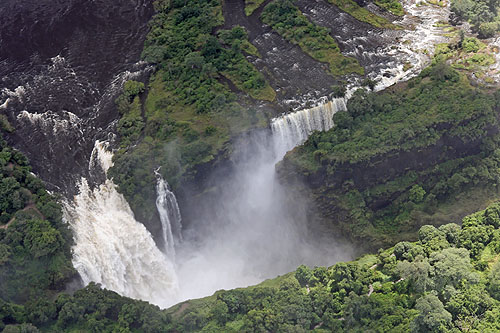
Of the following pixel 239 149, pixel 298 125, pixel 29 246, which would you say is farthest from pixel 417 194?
pixel 29 246

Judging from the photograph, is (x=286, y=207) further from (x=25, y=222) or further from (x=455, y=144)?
(x=25, y=222)

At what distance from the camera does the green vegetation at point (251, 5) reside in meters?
84.9

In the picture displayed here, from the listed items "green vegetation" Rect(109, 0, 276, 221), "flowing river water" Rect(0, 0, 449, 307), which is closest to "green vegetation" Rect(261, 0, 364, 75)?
"flowing river water" Rect(0, 0, 449, 307)

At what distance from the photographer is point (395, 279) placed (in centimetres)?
6259

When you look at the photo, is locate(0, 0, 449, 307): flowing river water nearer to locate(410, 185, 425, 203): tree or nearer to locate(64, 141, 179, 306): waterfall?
locate(64, 141, 179, 306): waterfall

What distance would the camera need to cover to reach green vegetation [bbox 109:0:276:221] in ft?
228

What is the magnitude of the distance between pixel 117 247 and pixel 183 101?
15.6m

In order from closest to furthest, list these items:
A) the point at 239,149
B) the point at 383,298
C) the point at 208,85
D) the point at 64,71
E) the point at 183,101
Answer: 1. the point at 383,298
2. the point at 239,149
3. the point at 183,101
4. the point at 208,85
5. the point at 64,71

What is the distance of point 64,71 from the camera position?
259 feet

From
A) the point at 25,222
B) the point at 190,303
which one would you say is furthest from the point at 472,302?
the point at 25,222

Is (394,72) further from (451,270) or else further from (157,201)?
(157,201)

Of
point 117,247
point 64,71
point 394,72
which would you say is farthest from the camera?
point 394,72

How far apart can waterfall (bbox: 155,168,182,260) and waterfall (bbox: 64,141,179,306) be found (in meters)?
1.14

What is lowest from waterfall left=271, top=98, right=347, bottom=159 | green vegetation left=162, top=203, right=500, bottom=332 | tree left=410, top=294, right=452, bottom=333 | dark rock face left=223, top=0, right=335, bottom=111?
tree left=410, top=294, right=452, bottom=333
